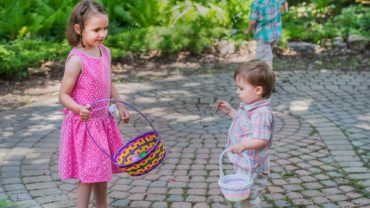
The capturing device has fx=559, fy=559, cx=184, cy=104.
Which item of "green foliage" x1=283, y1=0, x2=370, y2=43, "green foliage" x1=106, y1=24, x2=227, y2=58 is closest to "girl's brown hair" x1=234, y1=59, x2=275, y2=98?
"green foliage" x1=106, y1=24, x2=227, y2=58

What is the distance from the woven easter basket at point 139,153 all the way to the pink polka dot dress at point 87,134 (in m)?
0.06

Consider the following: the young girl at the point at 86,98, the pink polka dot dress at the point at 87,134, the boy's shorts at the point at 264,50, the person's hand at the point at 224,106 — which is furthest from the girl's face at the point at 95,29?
the boy's shorts at the point at 264,50

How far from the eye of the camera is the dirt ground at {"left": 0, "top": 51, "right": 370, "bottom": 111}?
25.3 feet

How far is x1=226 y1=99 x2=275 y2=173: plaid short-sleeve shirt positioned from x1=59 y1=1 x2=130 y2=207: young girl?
78cm

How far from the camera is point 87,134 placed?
3426 mm

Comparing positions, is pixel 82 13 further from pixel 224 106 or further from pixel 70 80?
pixel 224 106

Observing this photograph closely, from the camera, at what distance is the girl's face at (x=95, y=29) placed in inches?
130

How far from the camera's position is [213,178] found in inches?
181

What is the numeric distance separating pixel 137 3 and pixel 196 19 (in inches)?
50.3

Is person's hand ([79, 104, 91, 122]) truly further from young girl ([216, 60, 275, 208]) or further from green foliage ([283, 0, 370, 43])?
green foliage ([283, 0, 370, 43])

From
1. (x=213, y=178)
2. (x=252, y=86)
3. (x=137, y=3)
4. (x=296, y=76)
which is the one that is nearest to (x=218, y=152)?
(x=213, y=178)

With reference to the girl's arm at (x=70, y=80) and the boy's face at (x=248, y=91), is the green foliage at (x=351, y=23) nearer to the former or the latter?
the boy's face at (x=248, y=91)

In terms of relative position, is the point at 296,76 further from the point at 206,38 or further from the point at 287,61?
the point at 206,38

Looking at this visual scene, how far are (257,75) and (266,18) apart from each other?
13.5ft
